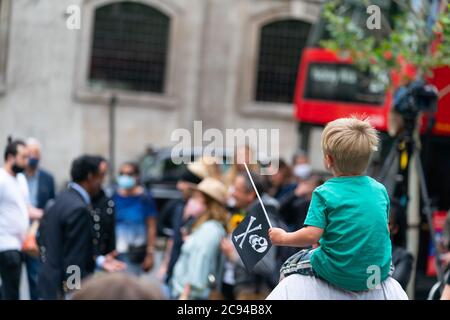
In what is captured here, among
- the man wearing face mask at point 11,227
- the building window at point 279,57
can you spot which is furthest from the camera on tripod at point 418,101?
the building window at point 279,57

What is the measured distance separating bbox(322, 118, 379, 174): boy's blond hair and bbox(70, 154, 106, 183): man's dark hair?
3.75m

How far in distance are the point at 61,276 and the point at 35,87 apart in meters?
17.8

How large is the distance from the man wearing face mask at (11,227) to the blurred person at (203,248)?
4.35ft

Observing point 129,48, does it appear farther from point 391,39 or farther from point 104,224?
point 104,224

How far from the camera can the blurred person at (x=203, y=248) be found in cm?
725

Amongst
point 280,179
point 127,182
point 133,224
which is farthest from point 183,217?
point 280,179

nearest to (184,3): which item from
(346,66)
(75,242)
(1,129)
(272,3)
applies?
(272,3)

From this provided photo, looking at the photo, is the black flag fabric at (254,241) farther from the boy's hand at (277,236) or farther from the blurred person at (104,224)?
the blurred person at (104,224)

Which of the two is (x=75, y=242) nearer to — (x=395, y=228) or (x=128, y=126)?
(x=395, y=228)

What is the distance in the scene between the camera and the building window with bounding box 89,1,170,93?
24844 mm

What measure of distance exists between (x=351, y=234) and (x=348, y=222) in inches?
1.7

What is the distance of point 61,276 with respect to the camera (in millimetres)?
6914

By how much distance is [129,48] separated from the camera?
25.1m

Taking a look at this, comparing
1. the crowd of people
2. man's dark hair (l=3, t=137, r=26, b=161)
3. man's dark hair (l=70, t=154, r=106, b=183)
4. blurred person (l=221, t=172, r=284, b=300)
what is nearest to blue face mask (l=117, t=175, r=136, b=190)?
the crowd of people
